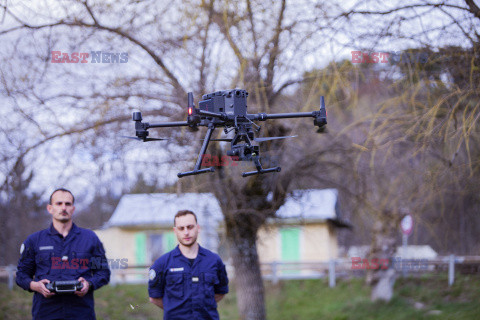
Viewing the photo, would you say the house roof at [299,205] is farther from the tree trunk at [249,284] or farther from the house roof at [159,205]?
the house roof at [159,205]

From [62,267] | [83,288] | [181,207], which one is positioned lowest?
[83,288]

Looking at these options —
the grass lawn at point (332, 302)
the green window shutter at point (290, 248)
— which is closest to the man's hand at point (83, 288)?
the grass lawn at point (332, 302)

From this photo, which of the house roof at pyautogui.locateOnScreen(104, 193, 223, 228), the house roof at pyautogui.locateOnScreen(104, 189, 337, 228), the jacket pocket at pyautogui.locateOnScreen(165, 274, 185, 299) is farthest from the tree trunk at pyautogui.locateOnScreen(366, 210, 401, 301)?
the jacket pocket at pyautogui.locateOnScreen(165, 274, 185, 299)

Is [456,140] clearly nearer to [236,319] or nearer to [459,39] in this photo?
[459,39]

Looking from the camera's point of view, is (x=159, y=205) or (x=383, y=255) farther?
(x=383, y=255)

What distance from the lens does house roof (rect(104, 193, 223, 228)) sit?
8.39 m

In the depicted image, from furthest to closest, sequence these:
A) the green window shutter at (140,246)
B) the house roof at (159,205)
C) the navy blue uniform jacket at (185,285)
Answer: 1. the green window shutter at (140,246)
2. the house roof at (159,205)
3. the navy blue uniform jacket at (185,285)

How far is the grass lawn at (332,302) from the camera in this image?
987 centimetres

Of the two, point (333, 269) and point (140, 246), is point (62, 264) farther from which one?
point (333, 269)

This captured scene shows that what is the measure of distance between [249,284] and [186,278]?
538 cm

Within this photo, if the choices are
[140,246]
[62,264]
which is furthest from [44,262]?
[140,246]

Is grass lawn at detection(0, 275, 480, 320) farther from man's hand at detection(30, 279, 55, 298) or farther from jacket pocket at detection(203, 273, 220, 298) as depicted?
jacket pocket at detection(203, 273, 220, 298)

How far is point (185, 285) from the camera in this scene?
4.46 metres

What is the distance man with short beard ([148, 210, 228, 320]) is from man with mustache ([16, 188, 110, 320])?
21.9 inches
